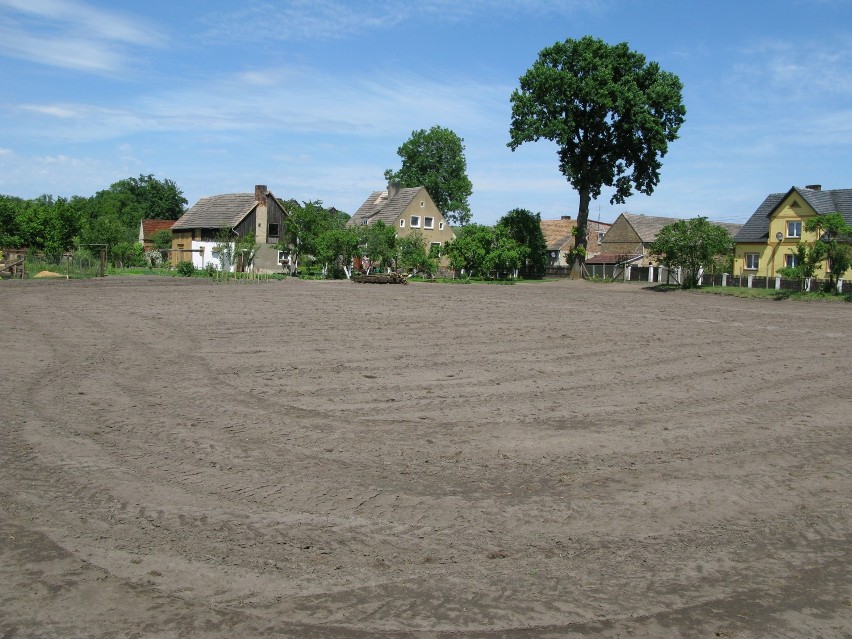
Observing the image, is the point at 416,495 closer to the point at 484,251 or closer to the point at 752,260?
the point at 484,251

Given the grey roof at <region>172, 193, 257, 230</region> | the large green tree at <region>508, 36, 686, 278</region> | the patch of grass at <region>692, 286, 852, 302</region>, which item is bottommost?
the patch of grass at <region>692, 286, 852, 302</region>

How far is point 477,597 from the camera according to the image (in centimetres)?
486

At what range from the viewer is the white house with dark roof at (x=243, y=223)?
230 ft

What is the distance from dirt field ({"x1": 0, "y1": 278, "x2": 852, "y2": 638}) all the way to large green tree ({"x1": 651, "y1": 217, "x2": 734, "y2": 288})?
36249 millimetres

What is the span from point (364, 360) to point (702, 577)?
9.52m

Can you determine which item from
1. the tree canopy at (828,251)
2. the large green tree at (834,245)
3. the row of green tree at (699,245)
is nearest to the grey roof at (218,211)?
the row of green tree at (699,245)

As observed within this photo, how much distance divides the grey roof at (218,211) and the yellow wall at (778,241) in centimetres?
4472

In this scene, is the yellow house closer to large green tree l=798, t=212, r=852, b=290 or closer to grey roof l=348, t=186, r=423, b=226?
large green tree l=798, t=212, r=852, b=290

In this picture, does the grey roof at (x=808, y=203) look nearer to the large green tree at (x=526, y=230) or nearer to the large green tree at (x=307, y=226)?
the large green tree at (x=526, y=230)

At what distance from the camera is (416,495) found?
6.79m

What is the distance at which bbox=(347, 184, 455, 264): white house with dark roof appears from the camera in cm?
7906

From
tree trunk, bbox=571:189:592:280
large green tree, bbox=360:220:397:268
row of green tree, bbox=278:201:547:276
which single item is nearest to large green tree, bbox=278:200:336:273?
row of green tree, bbox=278:201:547:276

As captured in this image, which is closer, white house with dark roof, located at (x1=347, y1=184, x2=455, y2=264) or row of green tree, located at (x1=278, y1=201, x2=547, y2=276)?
row of green tree, located at (x1=278, y1=201, x2=547, y2=276)

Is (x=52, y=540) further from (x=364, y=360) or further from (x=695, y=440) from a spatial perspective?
(x=364, y=360)
